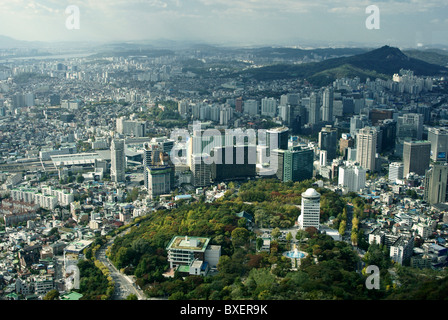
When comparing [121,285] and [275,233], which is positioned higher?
[275,233]

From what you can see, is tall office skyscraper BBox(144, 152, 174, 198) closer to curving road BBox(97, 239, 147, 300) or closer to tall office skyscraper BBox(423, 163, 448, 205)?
curving road BBox(97, 239, 147, 300)

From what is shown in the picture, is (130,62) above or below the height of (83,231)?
above

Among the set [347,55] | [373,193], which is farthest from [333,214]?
[347,55]

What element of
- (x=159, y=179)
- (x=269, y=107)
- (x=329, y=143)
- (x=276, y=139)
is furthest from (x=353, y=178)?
(x=269, y=107)

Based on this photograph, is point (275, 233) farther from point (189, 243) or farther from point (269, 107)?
point (269, 107)

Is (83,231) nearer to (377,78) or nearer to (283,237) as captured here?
(283,237)

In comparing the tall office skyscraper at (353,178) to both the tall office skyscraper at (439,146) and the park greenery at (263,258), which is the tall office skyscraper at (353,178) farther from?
the tall office skyscraper at (439,146)

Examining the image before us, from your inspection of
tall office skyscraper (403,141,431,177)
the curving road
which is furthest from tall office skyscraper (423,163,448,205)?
the curving road
